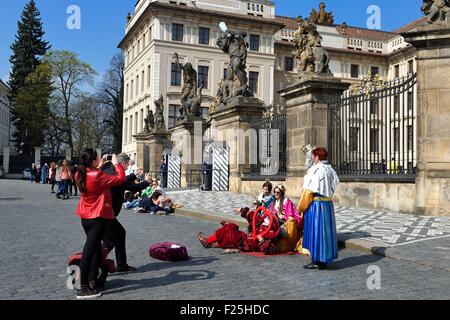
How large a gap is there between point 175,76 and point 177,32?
4.23 metres

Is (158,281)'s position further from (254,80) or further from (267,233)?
(254,80)

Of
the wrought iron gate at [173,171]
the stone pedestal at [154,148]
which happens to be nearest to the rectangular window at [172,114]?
the stone pedestal at [154,148]

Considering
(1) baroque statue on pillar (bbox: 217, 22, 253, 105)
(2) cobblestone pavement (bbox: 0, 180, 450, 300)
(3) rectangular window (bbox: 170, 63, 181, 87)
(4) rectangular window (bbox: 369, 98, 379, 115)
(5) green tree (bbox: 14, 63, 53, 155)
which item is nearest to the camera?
(2) cobblestone pavement (bbox: 0, 180, 450, 300)

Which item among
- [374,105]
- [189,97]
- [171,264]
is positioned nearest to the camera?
[171,264]

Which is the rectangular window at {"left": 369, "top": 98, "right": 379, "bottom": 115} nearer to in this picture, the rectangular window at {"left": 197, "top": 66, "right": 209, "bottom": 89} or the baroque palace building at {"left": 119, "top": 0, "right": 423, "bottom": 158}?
the baroque palace building at {"left": 119, "top": 0, "right": 423, "bottom": 158}

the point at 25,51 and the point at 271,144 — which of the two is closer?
the point at 271,144

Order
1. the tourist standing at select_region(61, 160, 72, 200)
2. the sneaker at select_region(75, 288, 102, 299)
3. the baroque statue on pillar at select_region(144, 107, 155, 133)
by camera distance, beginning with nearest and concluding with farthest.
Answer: the sneaker at select_region(75, 288, 102, 299)
the tourist standing at select_region(61, 160, 72, 200)
the baroque statue on pillar at select_region(144, 107, 155, 133)

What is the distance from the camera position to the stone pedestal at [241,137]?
1952 cm

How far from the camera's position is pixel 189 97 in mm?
27422

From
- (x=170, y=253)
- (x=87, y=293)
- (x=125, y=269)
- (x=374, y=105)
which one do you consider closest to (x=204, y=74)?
(x=374, y=105)

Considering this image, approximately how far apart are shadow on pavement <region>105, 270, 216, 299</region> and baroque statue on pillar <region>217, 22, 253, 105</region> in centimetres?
1483

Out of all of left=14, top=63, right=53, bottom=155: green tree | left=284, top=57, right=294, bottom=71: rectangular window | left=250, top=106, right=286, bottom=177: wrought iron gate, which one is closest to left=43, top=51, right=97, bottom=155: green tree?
left=14, top=63, right=53, bottom=155: green tree

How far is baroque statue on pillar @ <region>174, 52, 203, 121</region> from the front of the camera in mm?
25997

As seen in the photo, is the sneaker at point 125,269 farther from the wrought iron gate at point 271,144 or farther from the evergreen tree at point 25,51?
the evergreen tree at point 25,51
